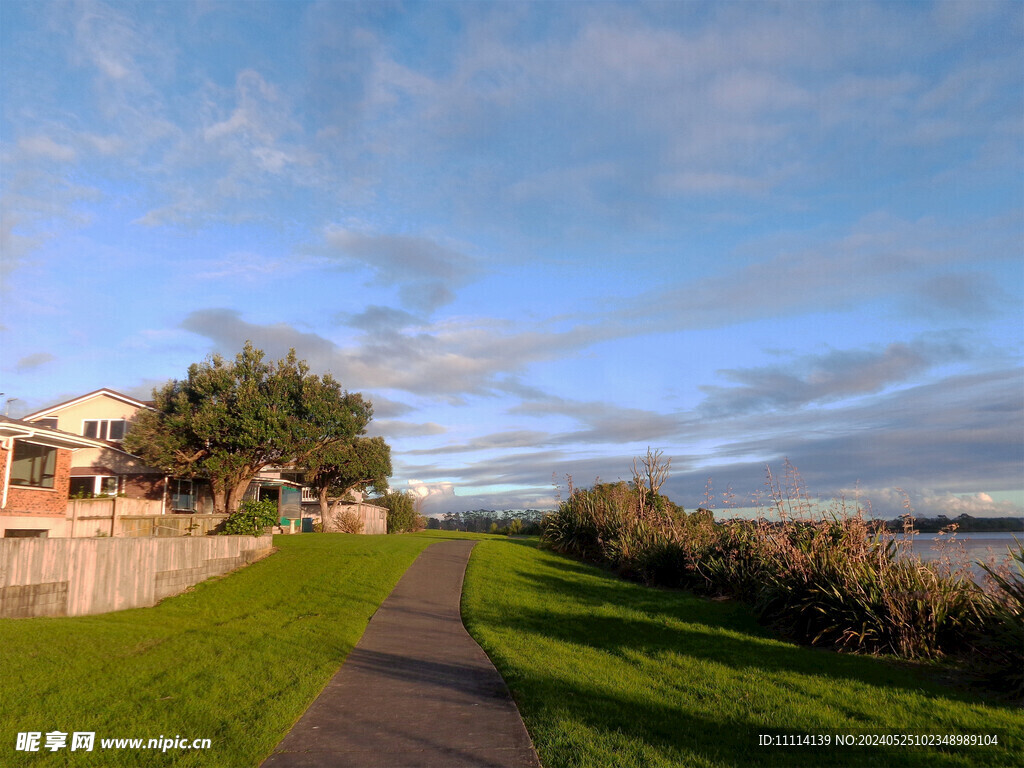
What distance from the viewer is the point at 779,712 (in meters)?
6.39

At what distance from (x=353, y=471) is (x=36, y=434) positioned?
2020 centimetres

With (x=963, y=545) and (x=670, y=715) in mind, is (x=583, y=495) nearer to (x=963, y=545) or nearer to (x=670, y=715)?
(x=963, y=545)

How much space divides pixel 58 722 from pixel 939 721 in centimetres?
825

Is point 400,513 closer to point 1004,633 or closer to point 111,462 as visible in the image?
point 111,462

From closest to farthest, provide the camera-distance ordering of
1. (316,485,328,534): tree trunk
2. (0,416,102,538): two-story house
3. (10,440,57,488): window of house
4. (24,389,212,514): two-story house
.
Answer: (0,416,102,538): two-story house
(10,440,57,488): window of house
(24,389,212,514): two-story house
(316,485,328,534): tree trunk

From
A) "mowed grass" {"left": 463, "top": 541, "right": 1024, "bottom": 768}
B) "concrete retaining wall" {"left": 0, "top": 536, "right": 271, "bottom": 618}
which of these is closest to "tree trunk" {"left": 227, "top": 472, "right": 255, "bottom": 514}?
"concrete retaining wall" {"left": 0, "top": 536, "right": 271, "bottom": 618}

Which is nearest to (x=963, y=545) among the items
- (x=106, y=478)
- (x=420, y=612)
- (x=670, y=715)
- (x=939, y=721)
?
(x=939, y=721)

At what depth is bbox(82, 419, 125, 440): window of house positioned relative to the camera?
119 feet

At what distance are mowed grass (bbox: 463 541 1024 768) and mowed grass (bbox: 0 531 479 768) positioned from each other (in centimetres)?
247

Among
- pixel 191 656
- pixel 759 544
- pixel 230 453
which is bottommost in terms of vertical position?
pixel 191 656

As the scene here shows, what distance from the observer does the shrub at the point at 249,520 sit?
66.6 feet

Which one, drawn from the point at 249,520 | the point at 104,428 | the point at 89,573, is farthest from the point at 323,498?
the point at 89,573

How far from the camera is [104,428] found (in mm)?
36438

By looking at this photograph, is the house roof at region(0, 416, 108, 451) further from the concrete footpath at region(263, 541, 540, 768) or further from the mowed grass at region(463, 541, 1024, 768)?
the mowed grass at region(463, 541, 1024, 768)
